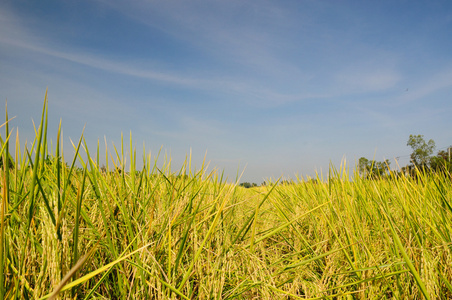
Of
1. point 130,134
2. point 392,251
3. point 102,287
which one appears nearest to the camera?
point 102,287

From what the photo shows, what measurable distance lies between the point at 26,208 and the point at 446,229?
79.7 inches

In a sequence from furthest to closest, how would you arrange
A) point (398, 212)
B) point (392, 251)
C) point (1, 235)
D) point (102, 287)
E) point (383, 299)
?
point (398, 212)
point (392, 251)
point (383, 299)
point (102, 287)
point (1, 235)

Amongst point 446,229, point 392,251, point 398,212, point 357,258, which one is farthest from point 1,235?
point 398,212

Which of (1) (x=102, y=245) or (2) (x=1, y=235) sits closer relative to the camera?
(2) (x=1, y=235)

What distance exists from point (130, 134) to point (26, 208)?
2.00 feet

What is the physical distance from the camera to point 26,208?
45.3 inches

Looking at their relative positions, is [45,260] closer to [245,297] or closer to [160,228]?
[160,228]

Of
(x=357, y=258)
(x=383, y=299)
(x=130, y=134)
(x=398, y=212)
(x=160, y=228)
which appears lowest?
(x=383, y=299)

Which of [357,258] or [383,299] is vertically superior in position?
[357,258]

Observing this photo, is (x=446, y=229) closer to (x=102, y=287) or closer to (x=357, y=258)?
(x=357, y=258)

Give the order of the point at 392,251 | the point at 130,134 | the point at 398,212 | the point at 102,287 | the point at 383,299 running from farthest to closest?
the point at 398,212
the point at 130,134
the point at 392,251
the point at 383,299
the point at 102,287

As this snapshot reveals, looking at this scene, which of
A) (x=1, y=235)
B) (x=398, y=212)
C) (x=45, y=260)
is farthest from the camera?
(x=398, y=212)

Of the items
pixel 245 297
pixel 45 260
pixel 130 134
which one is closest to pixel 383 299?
pixel 245 297

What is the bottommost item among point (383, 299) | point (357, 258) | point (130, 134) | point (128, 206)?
point (383, 299)
